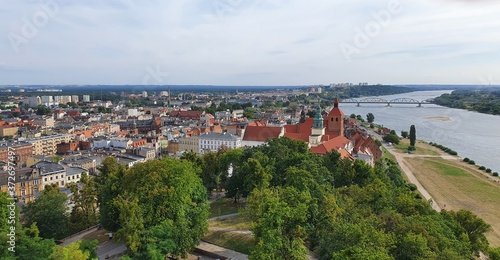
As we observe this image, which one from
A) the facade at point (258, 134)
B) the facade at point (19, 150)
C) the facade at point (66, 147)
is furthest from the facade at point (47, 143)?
the facade at point (258, 134)

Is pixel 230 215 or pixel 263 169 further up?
pixel 263 169

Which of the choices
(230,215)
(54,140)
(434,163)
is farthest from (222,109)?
(230,215)

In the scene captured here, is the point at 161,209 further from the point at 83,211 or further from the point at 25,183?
the point at 25,183

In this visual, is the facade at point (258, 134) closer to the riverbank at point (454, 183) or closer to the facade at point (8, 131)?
the riverbank at point (454, 183)

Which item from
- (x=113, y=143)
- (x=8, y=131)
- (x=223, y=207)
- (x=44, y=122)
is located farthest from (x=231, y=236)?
(x=44, y=122)

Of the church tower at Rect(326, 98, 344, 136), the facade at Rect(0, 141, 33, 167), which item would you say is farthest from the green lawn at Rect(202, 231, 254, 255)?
the facade at Rect(0, 141, 33, 167)

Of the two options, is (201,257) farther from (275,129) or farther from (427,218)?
(275,129)

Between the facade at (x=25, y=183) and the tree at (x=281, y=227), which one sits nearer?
the tree at (x=281, y=227)
